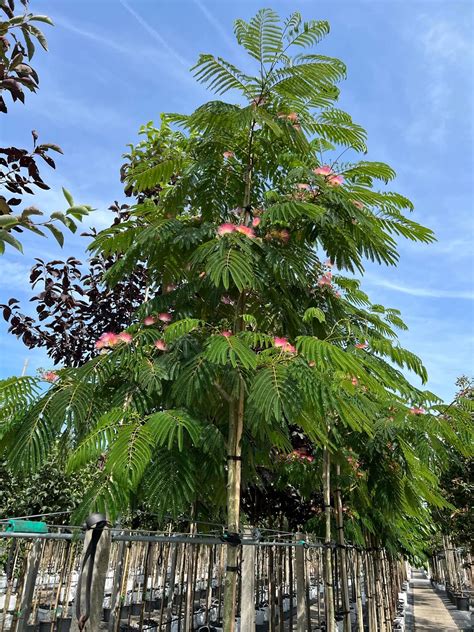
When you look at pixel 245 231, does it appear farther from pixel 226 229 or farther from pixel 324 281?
pixel 324 281

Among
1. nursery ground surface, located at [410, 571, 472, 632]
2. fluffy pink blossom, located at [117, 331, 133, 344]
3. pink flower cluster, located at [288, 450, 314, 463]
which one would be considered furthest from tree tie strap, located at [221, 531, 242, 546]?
nursery ground surface, located at [410, 571, 472, 632]

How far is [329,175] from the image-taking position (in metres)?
3.49

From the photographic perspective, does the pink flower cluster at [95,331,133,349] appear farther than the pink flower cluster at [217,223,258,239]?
No

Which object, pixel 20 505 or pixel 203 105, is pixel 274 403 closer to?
pixel 203 105

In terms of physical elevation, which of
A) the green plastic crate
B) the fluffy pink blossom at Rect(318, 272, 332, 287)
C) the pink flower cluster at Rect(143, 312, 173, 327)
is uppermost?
the fluffy pink blossom at Rect(318, 272, 332, 287)

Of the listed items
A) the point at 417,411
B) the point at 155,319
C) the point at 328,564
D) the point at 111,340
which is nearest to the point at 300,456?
the point at 328,564

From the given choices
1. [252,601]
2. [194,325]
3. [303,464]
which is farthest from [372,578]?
[194,325]

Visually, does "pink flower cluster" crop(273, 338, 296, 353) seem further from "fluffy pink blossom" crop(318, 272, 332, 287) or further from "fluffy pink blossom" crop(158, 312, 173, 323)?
"fluffy pink blossom" crop(318, 272, 332, 287)

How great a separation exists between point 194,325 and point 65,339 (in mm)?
2924

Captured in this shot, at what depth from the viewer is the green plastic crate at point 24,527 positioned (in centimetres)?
203

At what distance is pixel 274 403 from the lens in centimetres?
238

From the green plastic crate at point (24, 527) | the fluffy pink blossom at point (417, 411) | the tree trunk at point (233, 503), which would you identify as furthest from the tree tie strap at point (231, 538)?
the fluffy pink blossom at point (417, 411)

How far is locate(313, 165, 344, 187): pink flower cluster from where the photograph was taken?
345 cm

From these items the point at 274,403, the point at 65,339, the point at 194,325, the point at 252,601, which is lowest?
the point at 252,601
